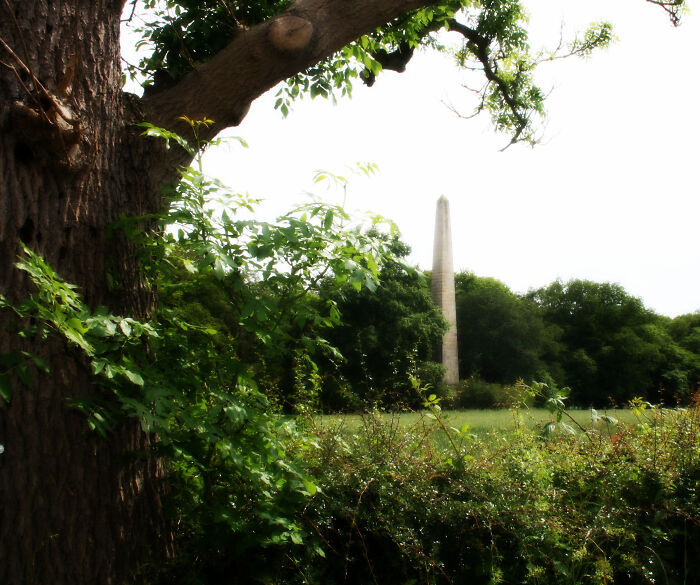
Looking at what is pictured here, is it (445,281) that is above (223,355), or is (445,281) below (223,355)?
above

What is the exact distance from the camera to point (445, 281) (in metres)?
26.1

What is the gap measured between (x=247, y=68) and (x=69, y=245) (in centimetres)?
182

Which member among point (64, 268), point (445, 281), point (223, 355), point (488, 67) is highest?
point (488, 67)

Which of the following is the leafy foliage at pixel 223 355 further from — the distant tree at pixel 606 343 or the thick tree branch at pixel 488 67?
the distant tree at pixel 606 343

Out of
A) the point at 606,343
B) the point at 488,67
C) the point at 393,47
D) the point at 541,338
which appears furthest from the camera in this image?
the point at 606,343

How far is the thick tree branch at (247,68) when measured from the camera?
421 centimetres

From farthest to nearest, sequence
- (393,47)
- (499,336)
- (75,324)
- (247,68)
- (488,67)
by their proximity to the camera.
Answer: (499,336) → (488,67) → (393,47) → (247,68) → (75,324)

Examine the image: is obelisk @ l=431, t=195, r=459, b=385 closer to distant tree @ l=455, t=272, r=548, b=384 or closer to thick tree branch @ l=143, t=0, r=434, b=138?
distant tree @ l=455, t=272, r=548, b=384

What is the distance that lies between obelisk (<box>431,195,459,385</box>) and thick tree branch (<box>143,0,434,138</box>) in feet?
71.9

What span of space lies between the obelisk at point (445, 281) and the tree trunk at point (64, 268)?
22826mm

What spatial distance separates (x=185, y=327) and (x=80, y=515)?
47.8 inches

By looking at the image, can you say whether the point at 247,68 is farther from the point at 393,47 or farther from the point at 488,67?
the point at 488,67

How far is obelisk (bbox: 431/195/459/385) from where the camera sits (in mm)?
25922

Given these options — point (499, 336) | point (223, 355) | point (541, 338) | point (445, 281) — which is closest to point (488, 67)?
point (223, 355)
